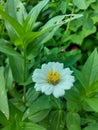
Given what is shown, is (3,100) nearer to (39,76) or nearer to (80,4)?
(39,76)

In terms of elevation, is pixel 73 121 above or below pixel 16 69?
below

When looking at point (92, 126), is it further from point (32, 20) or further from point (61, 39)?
point (61, 39)

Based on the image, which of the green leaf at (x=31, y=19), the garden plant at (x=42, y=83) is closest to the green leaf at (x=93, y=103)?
the garden plant at (x=42, y=83)

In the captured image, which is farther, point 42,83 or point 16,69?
point 16,69

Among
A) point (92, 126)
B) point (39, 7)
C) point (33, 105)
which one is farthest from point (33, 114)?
point (39, 7)

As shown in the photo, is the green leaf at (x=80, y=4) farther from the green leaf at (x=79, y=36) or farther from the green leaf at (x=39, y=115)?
the green leaf at (x=39, y=115)

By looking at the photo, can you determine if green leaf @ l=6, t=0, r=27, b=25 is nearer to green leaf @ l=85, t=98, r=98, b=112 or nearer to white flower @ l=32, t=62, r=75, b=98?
white flower @ l=32, t=62, r=75, b=98

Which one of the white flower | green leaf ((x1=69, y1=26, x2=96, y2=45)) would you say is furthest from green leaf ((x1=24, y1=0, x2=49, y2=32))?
green leaf ((x1=69, y1=26, x2=96, y2=45))

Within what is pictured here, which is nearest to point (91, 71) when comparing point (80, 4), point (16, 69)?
point (16, 69)
